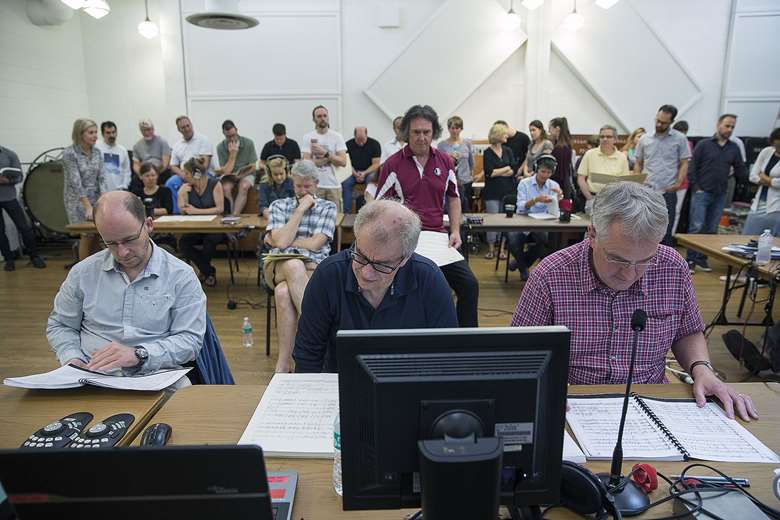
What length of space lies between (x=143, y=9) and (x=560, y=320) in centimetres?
859

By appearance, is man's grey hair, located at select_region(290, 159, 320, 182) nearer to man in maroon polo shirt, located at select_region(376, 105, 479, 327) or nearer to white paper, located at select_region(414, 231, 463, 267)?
man in maroon polo shirt, located at select_region(376, 105, 479, 327)

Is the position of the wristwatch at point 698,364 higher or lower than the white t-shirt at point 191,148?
lower

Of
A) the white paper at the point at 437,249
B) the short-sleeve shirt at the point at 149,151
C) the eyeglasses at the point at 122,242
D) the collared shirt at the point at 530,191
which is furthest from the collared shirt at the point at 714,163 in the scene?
the short-sleeve shirt at the point at 149,151

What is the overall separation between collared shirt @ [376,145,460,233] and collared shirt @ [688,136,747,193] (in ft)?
12.8

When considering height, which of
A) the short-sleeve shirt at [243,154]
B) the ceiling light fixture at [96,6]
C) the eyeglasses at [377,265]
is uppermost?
the ceiling light fixture at [96,6]

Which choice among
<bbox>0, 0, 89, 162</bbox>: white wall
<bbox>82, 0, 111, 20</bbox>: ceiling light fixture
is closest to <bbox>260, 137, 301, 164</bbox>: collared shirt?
<bbox>82, 0, 111, 20</bbox>: ceiling light fixture

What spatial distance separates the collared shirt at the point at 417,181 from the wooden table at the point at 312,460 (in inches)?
83.0

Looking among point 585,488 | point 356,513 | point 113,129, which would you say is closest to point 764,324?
point 585,488

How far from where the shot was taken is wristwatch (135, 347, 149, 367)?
5.14 feet

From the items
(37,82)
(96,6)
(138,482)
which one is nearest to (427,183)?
(138,482)

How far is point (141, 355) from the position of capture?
62.0 inches

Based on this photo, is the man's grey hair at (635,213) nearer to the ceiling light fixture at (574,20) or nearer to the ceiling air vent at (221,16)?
the ceiling air vent at (221,16)

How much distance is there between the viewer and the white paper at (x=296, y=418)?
3.82 feet

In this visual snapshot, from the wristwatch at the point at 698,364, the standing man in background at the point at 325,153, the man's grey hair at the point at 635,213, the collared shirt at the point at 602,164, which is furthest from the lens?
the standing man in background at the point at 325,153
